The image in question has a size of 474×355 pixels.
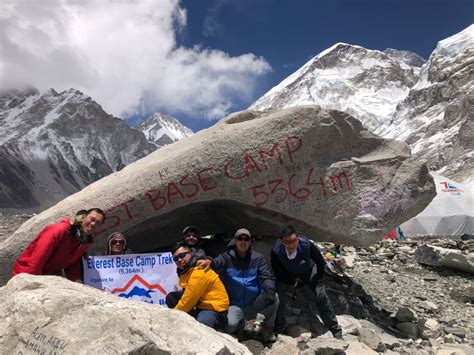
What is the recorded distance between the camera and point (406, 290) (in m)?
11.4

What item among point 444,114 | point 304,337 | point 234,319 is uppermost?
point 444,114

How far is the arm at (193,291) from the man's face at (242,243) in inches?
36.7

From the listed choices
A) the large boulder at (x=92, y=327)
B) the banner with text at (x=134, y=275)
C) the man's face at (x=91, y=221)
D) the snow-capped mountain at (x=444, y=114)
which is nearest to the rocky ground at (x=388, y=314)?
the banner with text at (x=134, y=275)

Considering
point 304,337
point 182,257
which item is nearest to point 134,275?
point 182,257

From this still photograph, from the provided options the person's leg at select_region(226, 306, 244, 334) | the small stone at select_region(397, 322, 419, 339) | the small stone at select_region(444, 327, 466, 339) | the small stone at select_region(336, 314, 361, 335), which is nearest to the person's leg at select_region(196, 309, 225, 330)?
the person's leg at select_region(226, 306, 244, 334)

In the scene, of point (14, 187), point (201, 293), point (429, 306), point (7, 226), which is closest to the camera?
point (201, 293)

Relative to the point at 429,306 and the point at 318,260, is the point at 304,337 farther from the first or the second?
the point at 429,306

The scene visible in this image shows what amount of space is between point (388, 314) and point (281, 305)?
3261mm

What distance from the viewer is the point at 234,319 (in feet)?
21.6

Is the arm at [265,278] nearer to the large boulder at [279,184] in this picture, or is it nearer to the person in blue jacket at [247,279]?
the person in blue jacket at [247,279]

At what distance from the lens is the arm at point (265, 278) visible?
Answer: 686 centimetres

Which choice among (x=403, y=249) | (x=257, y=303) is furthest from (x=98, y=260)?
(x=403, y=249)

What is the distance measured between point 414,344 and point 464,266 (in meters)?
6.44

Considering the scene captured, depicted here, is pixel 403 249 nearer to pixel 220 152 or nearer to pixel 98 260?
pixel 220 152
